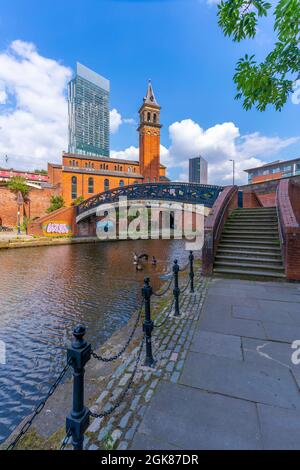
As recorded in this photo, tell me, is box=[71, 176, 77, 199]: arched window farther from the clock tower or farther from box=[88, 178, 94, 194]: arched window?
the clock tower

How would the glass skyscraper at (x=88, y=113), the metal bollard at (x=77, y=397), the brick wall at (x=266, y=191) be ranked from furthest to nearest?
the glass skyscraper at (x=88, y=113) < the brick wall at (x=266, y=191) < the metal bollard at (x=77, y=397)

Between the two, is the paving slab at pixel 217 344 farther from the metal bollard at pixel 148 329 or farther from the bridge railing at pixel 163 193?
the bridge railing at pixel 163 193

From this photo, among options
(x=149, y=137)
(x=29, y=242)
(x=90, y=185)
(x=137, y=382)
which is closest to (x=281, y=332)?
(x=137, y=382)

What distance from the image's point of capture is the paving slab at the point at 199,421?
1820 mm

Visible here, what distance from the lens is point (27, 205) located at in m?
34.2

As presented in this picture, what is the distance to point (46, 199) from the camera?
36344mm

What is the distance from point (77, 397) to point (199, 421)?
1206 mm

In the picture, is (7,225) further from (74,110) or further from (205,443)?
(74,110)

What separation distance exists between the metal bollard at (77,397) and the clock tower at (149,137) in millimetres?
49918

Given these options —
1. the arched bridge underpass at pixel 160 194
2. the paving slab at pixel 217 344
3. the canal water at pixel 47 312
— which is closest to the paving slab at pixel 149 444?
the paving slab at pixel 217 344

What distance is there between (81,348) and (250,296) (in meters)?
4.80

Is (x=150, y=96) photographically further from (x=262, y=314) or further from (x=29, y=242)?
(x=262, y=314)

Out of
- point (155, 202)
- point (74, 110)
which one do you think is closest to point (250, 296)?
point (155, 202)

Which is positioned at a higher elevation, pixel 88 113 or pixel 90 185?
pixel 88 113
